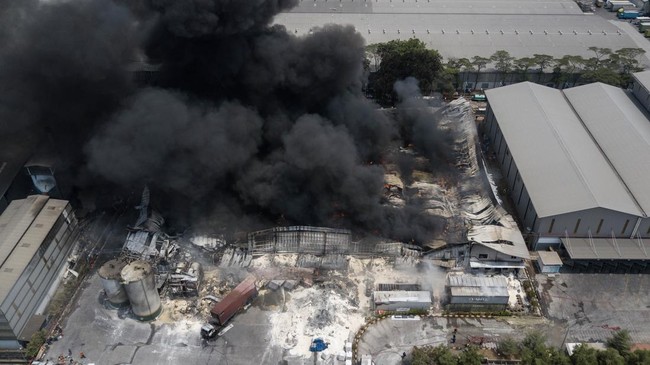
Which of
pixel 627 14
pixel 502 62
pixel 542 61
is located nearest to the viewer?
pixel 542 61

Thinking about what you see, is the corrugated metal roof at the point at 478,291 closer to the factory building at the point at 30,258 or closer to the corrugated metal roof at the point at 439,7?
the factory building at the point at 30,258

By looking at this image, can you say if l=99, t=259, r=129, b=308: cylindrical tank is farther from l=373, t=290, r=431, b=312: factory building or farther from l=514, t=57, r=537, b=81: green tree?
l=514, t=57, r=537, b=81: green tree

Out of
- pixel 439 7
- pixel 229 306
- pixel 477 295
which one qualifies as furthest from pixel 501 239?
pixel 439 7

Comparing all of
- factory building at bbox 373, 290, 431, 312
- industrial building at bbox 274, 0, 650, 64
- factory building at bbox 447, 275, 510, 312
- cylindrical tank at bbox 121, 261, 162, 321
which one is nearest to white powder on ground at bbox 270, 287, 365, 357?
factory building at bbox 373, 290, 431, 312

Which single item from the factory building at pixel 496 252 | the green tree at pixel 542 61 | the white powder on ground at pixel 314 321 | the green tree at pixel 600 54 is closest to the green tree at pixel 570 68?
the green tree at pixel 542 61

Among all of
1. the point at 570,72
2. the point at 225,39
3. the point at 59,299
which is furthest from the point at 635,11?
the point at 59,299

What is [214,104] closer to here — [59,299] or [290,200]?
[290,200]

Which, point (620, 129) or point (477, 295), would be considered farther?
point (620, 129)

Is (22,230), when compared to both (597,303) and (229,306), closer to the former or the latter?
(229,306)
